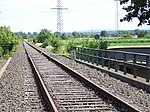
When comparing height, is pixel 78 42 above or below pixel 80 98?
below

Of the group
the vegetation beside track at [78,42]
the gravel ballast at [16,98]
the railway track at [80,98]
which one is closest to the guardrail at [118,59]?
the railway track at [80,98]

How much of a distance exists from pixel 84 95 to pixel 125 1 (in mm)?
31865

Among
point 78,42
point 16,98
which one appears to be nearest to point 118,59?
point 16,98

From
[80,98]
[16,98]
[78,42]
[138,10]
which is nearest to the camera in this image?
[80,98]

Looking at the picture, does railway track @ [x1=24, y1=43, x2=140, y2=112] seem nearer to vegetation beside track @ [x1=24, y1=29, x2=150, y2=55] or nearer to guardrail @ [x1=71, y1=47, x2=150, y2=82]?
guardrail @ [x1=71, y1=47, x2=150, y2=82]

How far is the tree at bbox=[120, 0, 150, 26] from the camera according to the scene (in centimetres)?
3981

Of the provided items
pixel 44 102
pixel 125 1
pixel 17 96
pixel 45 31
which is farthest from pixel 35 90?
pixel 45 31

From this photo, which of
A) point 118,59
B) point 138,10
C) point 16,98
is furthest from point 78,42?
point 16,98

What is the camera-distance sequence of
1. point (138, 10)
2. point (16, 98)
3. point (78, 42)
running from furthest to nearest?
point (78, 42)
point (138, 10)
point (16, 98)

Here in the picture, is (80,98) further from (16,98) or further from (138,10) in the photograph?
(138,10)

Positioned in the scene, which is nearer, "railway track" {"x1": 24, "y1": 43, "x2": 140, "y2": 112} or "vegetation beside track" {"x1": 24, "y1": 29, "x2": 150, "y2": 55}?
"railway track" {"x1": 24, "y1": 43, "x2": 140, "y2": 112}

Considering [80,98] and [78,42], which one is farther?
[78,42]

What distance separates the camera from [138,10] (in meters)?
41.5

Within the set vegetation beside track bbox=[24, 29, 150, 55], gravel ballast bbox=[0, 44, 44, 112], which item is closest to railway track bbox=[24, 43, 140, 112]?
gravel ballast bbox=[0, 44, 44, 112]
